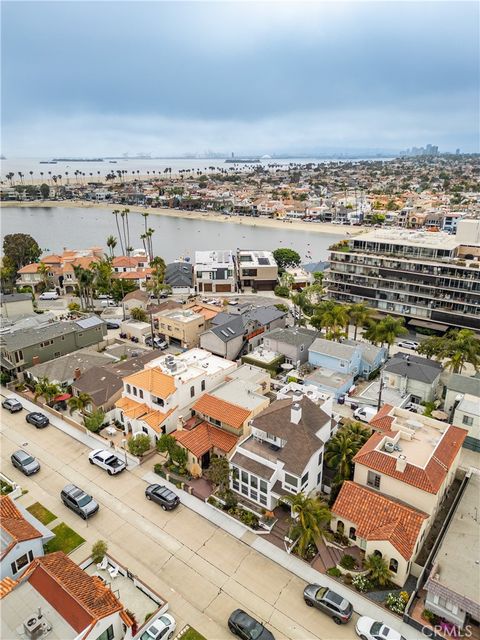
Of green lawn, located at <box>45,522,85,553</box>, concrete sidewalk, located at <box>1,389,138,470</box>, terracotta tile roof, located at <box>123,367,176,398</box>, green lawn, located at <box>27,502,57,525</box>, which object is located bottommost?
green lawn, located at <box>45,522,85,553</box>

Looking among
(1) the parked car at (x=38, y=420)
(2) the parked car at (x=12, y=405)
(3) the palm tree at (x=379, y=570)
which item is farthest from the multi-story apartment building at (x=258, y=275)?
(3) the palm tree at (x=379, y=570)

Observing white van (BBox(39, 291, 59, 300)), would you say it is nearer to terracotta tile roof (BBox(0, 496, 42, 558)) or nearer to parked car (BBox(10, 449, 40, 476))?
parked car (BBox(10, 449, 40, 476))

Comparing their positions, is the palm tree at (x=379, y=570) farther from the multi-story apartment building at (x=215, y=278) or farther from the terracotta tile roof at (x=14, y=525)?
the multi-story apartment building at (x=215, y=278)

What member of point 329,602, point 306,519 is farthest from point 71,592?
point 329,602

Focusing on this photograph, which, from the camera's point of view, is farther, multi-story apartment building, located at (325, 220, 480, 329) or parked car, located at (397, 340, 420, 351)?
parked car, located at (397, 340, 420, 351)

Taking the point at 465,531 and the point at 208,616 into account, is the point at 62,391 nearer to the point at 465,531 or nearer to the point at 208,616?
the point at 208,616

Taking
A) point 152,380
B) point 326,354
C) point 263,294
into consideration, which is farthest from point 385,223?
point 152,380

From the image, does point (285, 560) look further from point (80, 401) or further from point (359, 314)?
point (359, 314)

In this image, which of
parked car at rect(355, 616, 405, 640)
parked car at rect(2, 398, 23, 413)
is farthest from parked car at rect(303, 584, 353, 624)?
parked car at rect(2, 398, 23, 413)
